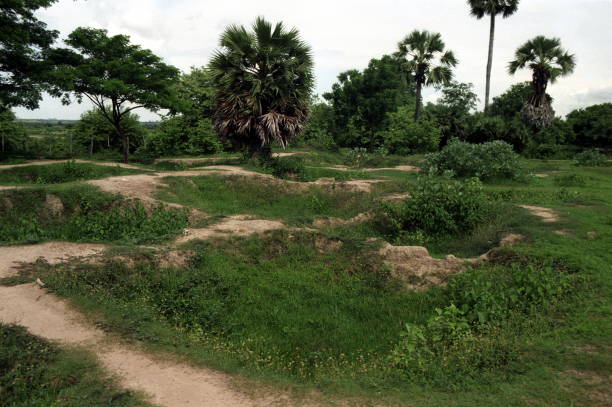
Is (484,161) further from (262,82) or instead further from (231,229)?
(231,229)

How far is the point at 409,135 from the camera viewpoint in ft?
80.1

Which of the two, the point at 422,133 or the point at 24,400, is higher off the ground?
the point at 422,133

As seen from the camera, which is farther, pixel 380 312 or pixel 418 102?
pixel 418 102

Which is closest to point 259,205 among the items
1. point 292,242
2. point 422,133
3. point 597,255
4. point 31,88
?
point 292,242

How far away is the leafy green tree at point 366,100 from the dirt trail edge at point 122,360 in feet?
80.0

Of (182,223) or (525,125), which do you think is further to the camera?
(525,125)

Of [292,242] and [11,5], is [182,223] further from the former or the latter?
[11,5]

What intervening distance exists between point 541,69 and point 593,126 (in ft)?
20.1

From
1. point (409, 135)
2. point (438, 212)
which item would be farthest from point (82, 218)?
point (409, 135)

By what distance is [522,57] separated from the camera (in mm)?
26000

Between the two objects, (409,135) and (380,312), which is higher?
(409,135)

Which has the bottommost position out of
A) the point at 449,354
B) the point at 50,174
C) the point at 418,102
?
the point at 449,354

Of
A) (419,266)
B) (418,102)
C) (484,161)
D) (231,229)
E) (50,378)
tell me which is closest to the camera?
(50,378)

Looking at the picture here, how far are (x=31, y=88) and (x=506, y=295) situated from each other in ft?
58.5
